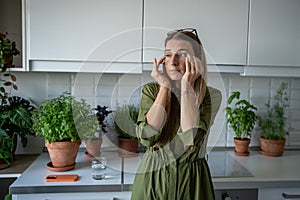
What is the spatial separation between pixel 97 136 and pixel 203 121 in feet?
2.07

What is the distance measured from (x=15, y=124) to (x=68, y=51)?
1.51 ft

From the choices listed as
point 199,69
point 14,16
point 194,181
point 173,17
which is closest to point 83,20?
point 173,17

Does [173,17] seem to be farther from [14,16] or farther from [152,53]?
[14,16]

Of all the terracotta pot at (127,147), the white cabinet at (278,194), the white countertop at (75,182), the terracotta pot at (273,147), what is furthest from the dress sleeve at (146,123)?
the terracotta pot at (273,147)

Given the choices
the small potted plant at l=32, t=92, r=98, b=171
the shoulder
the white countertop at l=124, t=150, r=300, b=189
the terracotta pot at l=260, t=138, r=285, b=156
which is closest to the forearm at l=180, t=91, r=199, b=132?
the shoulder

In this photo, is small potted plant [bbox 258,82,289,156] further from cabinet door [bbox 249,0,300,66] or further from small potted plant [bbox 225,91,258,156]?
cabinet door [bbox 249,0,300,66]

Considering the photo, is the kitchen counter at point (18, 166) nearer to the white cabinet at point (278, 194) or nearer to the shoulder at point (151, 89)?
the shoulder at point (151, 89)

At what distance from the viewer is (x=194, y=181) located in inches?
39.9

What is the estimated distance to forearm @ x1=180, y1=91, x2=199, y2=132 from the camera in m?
0.92

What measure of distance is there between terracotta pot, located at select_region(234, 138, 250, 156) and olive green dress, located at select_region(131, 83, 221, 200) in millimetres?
759

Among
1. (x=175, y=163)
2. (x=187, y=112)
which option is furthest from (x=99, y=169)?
(x=187, y=112)

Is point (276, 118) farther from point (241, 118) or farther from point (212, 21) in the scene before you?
point (212, 21)

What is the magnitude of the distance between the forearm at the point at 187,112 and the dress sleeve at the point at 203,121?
0.05 ft

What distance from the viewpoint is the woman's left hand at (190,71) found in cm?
90
